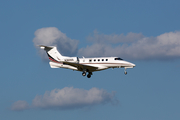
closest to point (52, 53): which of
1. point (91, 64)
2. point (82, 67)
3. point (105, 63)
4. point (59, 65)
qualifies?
point (59, 65)

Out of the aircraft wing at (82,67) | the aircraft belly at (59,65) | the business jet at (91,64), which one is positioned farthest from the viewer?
the aircraft belly at (59,65)

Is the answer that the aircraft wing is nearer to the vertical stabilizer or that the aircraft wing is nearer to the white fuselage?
the white fuselage

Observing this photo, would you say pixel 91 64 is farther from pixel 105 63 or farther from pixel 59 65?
pixel 59 65

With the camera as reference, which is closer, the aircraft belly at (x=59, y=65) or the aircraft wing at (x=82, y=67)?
the aircraft wing at (x=82, y=67)

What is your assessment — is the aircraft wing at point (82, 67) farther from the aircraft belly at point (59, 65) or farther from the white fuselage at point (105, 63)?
the aircraft belly at point (59, 65)

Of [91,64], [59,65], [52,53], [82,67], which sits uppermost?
[52,53]

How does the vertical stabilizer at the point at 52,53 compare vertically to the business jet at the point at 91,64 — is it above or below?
above

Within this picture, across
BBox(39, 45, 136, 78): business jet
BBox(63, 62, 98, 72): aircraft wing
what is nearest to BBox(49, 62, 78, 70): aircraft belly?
BBox(39, 45, 136, 78): business jet

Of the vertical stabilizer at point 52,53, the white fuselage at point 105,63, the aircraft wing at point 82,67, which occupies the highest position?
the vertical stabilizer at point 52,53

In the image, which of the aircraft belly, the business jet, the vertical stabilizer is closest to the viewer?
the business jet

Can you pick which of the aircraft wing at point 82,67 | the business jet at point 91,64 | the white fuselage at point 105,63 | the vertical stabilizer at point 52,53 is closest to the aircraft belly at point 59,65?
the business jet at point 91,64

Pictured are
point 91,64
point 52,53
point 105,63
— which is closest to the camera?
point 105,63

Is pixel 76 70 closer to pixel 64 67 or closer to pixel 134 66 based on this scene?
pixel 64 67

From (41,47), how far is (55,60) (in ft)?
13.9
